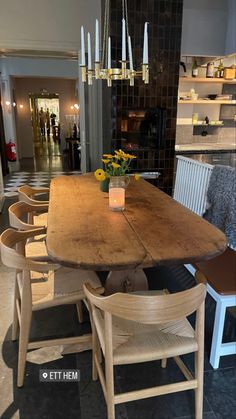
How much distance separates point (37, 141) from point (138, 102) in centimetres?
1130

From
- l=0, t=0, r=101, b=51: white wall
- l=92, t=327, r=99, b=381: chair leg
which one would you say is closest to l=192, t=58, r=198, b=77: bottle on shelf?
l=0, t=0, r=101, b=51: white wall

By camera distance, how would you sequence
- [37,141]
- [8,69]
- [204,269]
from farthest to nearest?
1. [37,141]
2. [8,69]
3. [204,269]

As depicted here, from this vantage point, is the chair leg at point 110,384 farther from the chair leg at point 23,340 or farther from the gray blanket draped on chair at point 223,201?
the gray blanket draped on chair at point 223,201

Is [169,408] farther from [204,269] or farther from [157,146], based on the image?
[157,146]

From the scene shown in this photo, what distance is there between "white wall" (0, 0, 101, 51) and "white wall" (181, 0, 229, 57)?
1.33 metres

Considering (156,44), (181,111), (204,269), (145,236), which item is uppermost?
(156,44)

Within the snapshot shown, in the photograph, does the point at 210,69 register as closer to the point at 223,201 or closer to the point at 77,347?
the point at 223,201

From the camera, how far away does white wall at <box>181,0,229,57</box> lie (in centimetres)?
446

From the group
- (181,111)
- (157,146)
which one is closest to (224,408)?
(157,146)

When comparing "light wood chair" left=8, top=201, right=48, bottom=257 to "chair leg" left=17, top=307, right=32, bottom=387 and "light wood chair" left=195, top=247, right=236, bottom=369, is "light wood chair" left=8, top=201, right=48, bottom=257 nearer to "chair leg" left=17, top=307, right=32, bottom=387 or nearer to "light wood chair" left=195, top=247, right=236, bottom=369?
"chair leg" left=17, top=307, right=32, bottom=387

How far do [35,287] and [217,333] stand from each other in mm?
1093

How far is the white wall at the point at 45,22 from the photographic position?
424cm

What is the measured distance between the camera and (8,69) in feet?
27.0

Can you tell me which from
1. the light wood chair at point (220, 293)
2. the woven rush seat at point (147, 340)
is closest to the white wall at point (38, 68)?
the light wood chair at point (220, 293)
